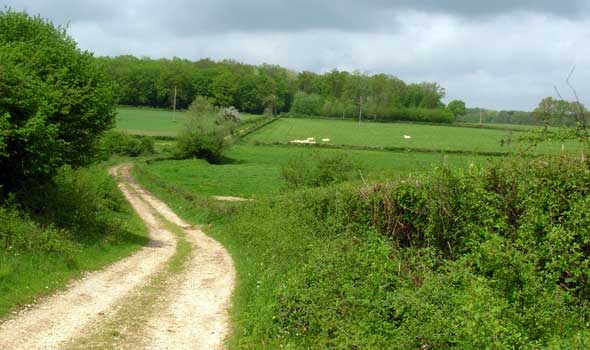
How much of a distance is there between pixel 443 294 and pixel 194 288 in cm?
1005

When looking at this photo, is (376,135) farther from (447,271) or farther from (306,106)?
(447,271)

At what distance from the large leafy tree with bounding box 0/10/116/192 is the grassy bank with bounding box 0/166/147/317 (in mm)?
1436

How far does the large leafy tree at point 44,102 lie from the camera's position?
21750 millimetres

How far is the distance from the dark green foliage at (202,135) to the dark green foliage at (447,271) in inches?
2736

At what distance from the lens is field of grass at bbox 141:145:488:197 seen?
177 feet

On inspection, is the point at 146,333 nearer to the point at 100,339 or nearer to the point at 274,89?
the point at 100,339

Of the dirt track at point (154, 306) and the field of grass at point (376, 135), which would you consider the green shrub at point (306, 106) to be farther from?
the dirt track at point (154, 306)

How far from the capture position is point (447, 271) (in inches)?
456

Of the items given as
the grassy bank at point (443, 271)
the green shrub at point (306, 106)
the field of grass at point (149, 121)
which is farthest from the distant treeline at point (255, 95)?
the grassy bank at point (443, 271)

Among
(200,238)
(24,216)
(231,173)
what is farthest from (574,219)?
(231,173)

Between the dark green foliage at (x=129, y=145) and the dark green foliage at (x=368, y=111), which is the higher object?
the dark green foliage at (x=368, y=111)

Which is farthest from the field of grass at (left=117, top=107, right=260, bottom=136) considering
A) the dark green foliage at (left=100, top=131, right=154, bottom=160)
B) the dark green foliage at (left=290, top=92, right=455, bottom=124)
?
the dark green foliage at (left=290, top=92, right=455, bottom=124)

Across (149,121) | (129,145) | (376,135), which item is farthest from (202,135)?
(149,121)

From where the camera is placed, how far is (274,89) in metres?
162
